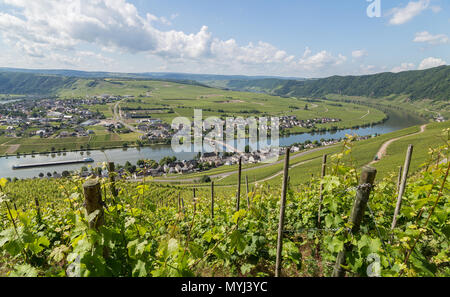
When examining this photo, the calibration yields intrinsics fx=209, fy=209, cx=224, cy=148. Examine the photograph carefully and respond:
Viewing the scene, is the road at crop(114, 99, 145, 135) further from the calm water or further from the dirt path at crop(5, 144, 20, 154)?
the dirt path at crop(5, 144, 20, 154)

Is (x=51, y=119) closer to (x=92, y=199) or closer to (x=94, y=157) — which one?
(x=94, y=157)

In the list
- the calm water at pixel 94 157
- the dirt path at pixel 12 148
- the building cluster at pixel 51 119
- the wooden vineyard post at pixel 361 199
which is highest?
the wooden vineyard post at pixel 361 199

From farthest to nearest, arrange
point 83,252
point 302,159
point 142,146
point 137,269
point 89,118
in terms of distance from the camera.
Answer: point 89,118, point 142,146, point 302,159, point 137,269, point 83,252

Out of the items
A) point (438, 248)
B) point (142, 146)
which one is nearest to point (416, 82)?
point (142, 146)

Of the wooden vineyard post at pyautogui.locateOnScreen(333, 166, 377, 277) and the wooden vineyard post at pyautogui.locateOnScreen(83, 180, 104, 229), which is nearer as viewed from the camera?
the wooden vineyard post at pyautogui.locateOnScreen(83, 180, 104, 229)

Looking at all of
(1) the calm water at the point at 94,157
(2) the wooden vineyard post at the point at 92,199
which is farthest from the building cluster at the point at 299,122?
(2) the wooden vineyard post at the point at 92,199

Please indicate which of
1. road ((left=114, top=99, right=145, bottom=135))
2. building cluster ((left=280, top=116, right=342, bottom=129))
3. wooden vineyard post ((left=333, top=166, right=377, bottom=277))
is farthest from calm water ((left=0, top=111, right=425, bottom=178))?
wooden vineyard post ((left=333, top=166, right=377, bottom=277))

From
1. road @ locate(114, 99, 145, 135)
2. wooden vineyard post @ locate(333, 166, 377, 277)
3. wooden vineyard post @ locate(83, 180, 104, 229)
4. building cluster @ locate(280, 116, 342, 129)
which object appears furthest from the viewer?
building cluster @ locate(280, 116, 342, 129)

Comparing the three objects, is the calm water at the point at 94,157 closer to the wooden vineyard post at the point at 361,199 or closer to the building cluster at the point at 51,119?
the building cluster at the point at 51,119

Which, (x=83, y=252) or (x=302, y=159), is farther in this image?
(x=302, y=159)

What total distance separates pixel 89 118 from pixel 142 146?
2350 inches

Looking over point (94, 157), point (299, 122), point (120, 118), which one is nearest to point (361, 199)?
point (94, 157)

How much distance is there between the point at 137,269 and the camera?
2.07 metres
